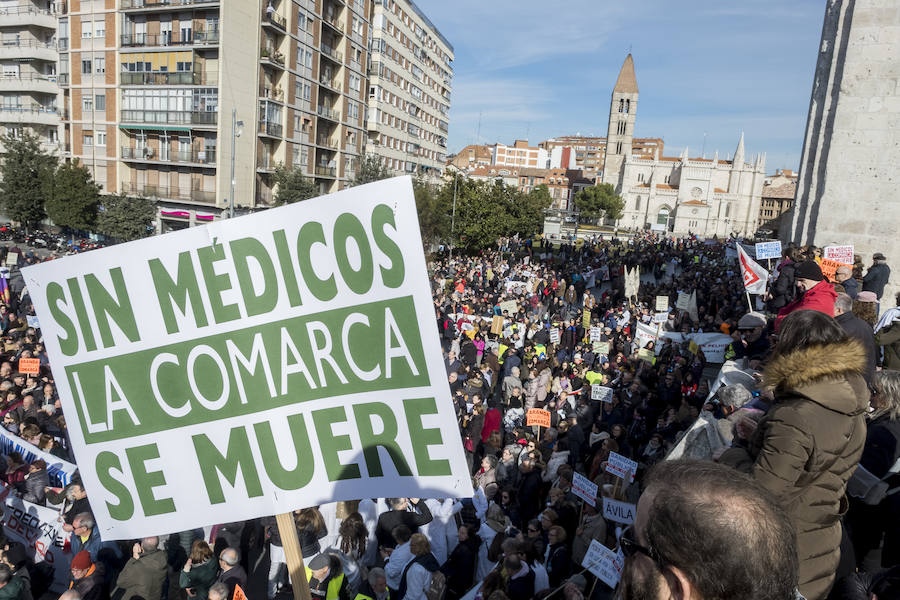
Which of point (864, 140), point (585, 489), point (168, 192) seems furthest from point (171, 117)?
point (585, 489)

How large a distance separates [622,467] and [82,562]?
533cm

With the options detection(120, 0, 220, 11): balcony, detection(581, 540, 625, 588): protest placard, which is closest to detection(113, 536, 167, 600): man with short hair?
detection(581, 540, 625, 588): protest placard

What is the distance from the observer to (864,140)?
12547mm

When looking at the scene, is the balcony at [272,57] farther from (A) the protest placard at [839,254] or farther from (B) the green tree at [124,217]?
(A) the protest placard at [839,254]

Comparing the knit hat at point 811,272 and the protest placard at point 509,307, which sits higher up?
the knit hat at point 811,272

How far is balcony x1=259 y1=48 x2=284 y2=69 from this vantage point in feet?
113

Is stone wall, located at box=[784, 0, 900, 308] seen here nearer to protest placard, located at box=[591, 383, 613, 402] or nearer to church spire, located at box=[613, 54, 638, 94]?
protest placard, located at box=[591, 383, 613, 402]

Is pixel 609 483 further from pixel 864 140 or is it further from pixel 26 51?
pixel 26 51

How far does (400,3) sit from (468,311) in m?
44.9

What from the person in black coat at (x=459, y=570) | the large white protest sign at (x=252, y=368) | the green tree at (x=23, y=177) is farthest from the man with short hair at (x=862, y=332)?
the green tree at (x=23, y=177)

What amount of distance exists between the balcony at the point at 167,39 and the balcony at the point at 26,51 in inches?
465

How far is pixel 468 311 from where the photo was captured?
17266 mm

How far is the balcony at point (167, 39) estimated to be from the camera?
32.2 meters

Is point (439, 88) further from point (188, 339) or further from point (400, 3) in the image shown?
point (188, 339)
